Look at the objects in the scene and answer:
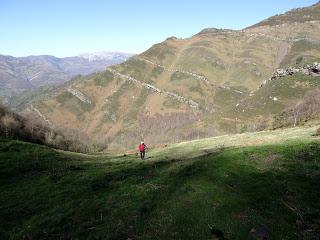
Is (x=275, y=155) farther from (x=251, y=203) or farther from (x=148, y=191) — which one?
(x=148, y=191)

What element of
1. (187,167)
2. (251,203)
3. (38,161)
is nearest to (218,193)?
(251,203)

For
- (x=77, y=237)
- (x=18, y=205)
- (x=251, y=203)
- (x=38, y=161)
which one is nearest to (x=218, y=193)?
(x=251, y=203)

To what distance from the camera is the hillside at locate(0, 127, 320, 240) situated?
29141 mm

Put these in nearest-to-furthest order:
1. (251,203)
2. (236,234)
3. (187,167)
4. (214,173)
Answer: (236,234)
(251,203)
(214,173)
(187,167)

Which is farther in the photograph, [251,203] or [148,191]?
[148,191]

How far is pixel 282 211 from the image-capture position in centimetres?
3116

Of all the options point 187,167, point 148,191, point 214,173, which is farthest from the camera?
point 187,167

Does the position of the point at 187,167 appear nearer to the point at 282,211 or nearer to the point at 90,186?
the point at 90,186

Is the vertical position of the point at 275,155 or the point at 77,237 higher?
the point at 275,155

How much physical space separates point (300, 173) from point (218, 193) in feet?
32.7

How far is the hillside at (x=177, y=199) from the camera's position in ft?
95.6

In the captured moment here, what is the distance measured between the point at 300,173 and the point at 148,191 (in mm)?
15334

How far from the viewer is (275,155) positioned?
147 ft

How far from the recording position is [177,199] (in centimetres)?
3384
